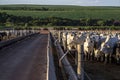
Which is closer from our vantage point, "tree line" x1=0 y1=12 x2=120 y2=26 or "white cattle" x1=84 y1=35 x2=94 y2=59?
"white cattle" x1=84 y1=35 x2=94 y2=59

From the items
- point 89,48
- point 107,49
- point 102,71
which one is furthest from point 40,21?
point 102,71

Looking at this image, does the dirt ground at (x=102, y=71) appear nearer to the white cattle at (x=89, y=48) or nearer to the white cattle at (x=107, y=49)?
the white cattle at (x=107, y=49)

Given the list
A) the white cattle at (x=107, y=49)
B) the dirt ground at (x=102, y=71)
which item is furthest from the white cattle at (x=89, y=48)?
the dirt ground at (x=102, y=71)

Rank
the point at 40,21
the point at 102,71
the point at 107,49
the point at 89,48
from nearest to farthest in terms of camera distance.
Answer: the point at 102,71, the point at 107,49, the point at 89,48, the point at 40,21

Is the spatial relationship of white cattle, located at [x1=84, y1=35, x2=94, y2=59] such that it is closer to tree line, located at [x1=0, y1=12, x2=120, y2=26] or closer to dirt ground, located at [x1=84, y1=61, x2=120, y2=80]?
dirt ground, located at [x1=84, y1=61, x2=120, y2=80]

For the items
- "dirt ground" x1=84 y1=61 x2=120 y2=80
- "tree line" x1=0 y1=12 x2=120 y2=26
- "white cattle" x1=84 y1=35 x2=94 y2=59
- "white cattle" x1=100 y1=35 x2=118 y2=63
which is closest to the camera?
"dirt ground" x1=84 y1=61 x2=120 y2=80

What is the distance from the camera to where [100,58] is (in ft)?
103

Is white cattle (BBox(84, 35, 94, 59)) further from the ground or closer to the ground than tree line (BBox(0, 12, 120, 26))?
further from the ground

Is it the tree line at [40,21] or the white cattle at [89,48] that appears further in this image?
the tree line at [40,21]

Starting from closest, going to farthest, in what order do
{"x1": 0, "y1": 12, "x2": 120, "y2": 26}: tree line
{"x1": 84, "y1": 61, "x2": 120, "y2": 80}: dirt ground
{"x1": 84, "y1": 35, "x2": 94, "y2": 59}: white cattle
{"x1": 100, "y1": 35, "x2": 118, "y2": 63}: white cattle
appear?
{"x1": 84, "y1": 61, "x2": 120, "y2": 80}: dirt ground
{"x1": 100, "y1": 35, "x2": 118, "y2": 63}: white cattle
{"x1": 84, "y1": 35, "x2": 94, "y2": 59}: white cattle
{"x1": 0, "y1": 12, "x2": 120, "y2": 26}: tree line

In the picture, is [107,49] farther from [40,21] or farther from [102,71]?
[40,21]

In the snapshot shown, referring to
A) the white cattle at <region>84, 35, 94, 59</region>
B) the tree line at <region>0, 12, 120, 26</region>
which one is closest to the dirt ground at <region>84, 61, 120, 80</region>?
the white cattle at <region>84, 35, 94, 59</region>

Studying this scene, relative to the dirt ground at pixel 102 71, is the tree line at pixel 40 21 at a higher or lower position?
lower

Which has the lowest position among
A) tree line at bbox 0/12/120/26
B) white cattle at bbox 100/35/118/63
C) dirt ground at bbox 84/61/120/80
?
tree line at bbox 0/12/120/26
